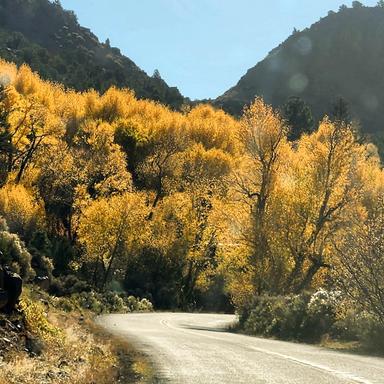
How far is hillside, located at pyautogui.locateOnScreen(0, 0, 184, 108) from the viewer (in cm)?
12962

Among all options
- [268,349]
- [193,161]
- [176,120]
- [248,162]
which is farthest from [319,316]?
[176,120]

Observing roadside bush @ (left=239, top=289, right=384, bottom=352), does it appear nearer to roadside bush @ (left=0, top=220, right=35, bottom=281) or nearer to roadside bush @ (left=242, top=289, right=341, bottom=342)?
roadside bush @ (left=242, top=289, right=341, bottom=342)

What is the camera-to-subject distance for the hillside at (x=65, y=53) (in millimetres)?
129625

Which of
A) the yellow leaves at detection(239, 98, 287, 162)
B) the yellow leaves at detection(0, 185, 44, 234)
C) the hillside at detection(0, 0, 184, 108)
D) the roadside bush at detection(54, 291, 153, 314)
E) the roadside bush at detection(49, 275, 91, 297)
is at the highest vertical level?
the hillside at detection(0, 0, 184, 108)

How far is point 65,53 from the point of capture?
163 meters

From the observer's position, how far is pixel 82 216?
52969 mm

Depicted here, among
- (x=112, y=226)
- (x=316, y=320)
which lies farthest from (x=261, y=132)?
(x=112, y=226)

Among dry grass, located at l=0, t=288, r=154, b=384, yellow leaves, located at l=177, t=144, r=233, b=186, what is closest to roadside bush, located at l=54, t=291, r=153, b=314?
dry grass, located at l=0, t=288, r=154, b=384

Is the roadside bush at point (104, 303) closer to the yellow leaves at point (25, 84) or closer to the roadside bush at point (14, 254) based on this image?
the roadside bush at point (14, 254)

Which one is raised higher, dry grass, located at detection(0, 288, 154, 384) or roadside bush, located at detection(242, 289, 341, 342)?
roadside bush, located at detection(242, 289, 341, 342)

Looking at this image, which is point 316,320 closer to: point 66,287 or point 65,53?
point 66,287

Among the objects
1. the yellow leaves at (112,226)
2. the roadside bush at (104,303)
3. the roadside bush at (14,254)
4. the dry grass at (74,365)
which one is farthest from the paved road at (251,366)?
the yellow leaves at (112,226)

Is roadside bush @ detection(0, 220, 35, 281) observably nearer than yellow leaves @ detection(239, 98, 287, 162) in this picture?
Yes

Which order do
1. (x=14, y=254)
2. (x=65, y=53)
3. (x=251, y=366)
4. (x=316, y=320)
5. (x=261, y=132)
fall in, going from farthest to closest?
(x=65, y=53) < (x=261, y=132) < (x=14, y=254) < (x=316, y=320) < (x=251, y=366)
